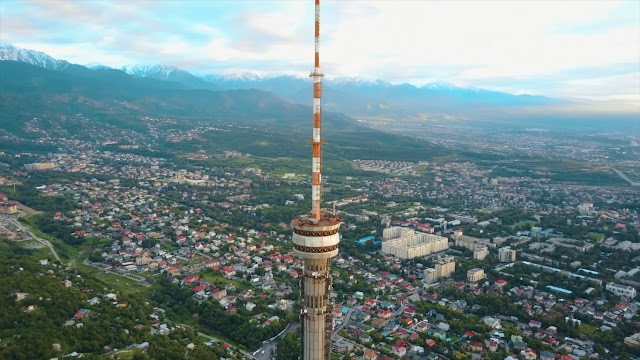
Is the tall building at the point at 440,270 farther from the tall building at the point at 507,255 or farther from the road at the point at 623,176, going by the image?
the road at the point at 623,176

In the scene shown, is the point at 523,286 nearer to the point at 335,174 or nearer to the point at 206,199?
the point at 206,199

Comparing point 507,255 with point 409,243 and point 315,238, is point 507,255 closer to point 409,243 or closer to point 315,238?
point 409,243

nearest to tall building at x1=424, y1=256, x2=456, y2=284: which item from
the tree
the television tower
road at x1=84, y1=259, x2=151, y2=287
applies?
the tree

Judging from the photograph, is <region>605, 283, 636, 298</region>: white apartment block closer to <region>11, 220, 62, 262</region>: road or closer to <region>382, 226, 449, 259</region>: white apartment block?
<region>382, 226, 449, 259</region>: white apartment block

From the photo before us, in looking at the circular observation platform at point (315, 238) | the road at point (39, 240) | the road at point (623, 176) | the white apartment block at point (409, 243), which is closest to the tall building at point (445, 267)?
the white apartment block at point (409, 243)

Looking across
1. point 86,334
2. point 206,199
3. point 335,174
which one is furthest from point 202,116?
point 86,334
